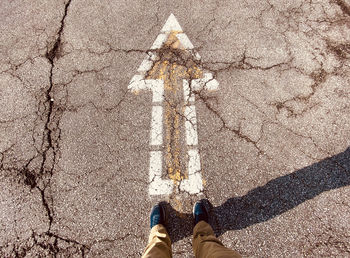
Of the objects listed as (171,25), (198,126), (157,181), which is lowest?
(157,181)

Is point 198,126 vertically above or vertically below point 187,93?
below

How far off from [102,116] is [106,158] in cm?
61

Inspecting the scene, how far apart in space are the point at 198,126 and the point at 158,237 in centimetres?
146

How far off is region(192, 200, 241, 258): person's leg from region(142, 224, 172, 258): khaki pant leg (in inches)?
11.7

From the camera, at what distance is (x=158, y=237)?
252cm

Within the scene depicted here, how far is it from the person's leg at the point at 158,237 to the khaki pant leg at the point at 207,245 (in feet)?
0.98

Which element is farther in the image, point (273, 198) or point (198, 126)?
point (198, 126)

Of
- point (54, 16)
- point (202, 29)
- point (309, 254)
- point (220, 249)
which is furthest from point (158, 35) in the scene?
point (309, 254)

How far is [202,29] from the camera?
380cm

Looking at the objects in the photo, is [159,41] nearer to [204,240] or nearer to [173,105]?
[173,105]

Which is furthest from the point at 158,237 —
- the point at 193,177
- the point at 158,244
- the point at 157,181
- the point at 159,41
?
the point at 159,41

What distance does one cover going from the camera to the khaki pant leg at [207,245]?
2126 mm

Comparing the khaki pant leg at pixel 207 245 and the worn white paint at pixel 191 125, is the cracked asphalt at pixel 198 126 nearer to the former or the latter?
the worn white paint at pixel 191 125

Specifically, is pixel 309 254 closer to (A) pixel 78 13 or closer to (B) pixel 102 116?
(B) pixel 102 116
